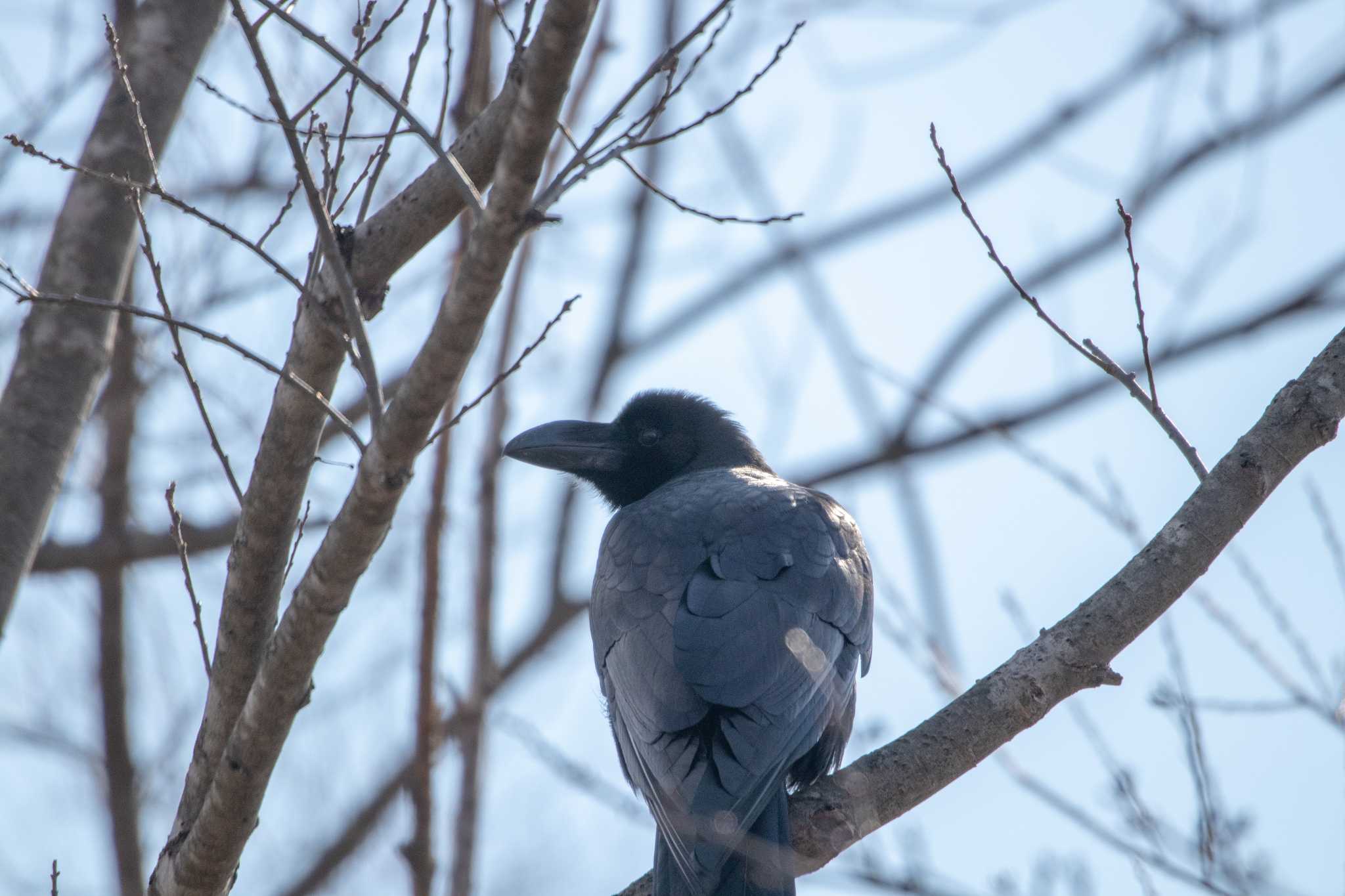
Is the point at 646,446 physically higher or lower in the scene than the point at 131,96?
higher

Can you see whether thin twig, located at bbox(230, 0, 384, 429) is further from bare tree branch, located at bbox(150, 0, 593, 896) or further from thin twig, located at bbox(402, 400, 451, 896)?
thin twig, located at bbox(402, 400, 451, 896)

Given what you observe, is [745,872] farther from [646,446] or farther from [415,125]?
[646,446]

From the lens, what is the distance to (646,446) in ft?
22.7

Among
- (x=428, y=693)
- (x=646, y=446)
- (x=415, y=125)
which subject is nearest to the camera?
(x=415, y=125)

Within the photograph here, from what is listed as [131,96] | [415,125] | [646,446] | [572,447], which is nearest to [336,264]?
[415,125]

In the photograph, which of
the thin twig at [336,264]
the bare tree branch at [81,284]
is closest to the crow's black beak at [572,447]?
the bare tree branch at [81,284]

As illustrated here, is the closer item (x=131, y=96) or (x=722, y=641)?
(x=131, y=96)

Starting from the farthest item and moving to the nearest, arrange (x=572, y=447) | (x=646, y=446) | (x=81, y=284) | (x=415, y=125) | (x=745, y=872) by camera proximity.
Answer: (x=646, y=446) → (x=572, y=447) → (x=81, y=284) → (x=745, y=872) → (x=415, y=125)

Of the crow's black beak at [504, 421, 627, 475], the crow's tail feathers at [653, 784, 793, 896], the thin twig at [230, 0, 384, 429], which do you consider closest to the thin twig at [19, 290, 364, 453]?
the thin twig at [230, 0, 384, 429]

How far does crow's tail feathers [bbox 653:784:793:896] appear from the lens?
12.7ft

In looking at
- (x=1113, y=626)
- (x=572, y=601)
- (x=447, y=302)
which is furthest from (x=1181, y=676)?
(x=572, y=601)

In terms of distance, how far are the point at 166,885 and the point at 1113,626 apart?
2.96m

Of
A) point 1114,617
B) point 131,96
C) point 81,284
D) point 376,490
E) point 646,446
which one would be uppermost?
point 646,446

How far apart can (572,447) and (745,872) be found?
3178 mm
